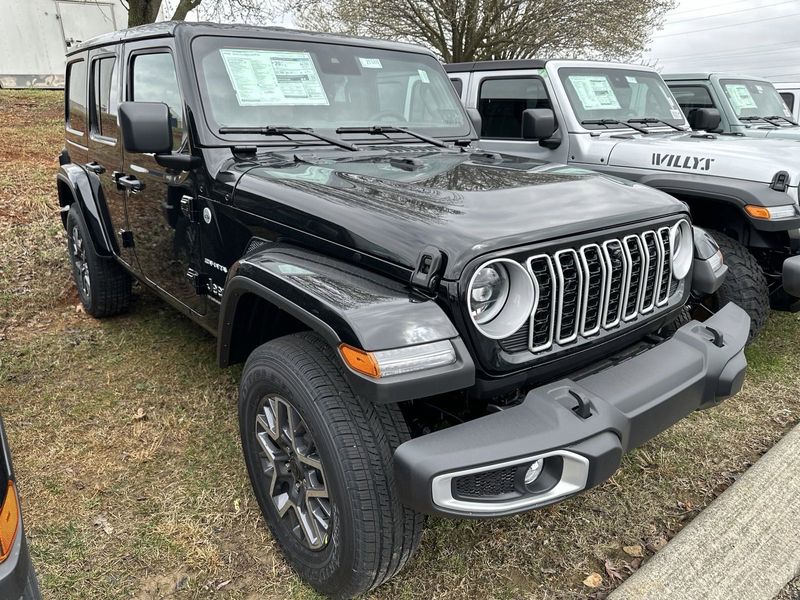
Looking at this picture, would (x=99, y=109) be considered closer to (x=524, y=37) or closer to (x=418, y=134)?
(x=418, y=134)

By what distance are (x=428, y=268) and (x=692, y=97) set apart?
6.91 metres

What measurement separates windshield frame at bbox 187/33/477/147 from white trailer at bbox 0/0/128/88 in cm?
1660

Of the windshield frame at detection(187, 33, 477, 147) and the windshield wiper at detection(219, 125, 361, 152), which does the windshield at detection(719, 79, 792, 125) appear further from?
the windshield wiper at detection(219, 125, 361, 152)

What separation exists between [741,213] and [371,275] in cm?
301

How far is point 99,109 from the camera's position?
4012 mm

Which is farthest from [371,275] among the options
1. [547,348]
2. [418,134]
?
[418,134]

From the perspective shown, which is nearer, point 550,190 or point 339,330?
point 339,330

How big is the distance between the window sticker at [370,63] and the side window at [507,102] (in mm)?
2400

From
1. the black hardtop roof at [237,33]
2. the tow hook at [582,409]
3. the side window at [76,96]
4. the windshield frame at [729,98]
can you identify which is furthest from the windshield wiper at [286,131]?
the windshield frame at [729,98]

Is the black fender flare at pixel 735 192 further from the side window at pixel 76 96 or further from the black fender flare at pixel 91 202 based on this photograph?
the side window at pixel 76 96

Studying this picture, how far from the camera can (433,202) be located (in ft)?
7.02

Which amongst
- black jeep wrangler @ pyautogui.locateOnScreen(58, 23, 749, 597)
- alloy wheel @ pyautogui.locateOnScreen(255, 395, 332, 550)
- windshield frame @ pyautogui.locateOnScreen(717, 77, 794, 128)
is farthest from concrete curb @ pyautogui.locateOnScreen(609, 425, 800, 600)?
windshield frame @ pyautogui.locateOnScreen(717, 77, 794, 128)

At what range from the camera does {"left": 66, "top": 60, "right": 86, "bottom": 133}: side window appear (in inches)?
170

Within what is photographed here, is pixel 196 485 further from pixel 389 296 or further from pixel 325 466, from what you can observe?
pixel 389 296
